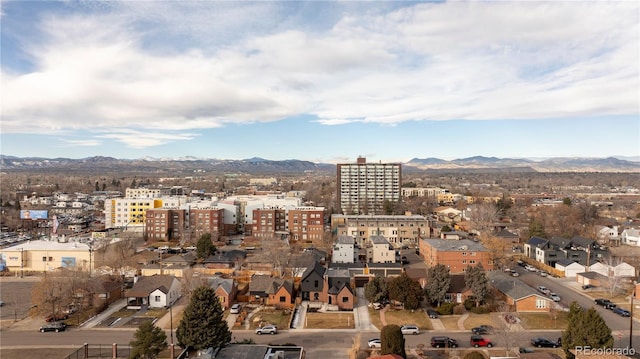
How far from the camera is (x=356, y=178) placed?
82.9 metres

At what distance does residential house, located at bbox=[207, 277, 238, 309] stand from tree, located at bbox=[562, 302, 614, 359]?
66.0ft

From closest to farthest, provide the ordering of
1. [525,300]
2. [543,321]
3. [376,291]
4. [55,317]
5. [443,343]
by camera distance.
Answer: [443,343]
[543,321]
[55,317]
[525,300]
[376,291]

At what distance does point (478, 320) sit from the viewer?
2597cm

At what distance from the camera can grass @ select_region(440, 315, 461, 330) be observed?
2491 cm

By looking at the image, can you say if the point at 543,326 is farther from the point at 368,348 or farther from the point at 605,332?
the point at 368,348

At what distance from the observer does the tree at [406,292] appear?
2723 centimetres

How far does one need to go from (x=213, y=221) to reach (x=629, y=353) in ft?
152

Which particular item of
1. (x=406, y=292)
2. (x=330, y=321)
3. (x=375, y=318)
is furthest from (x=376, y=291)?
(x=330, y=321)

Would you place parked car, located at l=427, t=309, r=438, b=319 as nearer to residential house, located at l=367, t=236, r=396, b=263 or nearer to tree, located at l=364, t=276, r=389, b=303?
tree, located at l=364, t=276, r=389, b=303

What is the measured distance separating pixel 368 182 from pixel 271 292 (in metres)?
55.6

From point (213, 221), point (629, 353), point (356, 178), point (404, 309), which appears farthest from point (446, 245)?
point (356, 178)

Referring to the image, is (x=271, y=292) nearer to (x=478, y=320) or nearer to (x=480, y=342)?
(x=478, y=320)

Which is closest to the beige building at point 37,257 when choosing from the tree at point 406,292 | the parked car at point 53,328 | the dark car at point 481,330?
the parked car at point 53,328

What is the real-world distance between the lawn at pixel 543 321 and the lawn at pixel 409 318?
564cm
